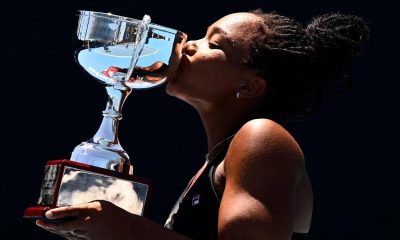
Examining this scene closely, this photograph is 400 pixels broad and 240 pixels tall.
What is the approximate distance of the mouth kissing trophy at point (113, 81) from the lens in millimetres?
1836

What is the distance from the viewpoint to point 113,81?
199cm

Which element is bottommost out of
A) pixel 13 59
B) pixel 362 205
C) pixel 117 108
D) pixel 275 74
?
pixel 362 205

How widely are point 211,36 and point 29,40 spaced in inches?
101

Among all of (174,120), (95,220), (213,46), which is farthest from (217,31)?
(174,120)

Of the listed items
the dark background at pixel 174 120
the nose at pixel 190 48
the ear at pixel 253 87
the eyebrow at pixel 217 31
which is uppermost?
the eyebrow at pixel 217 31

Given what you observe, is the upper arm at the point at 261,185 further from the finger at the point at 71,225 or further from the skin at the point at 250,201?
the finger at the point at 71,225

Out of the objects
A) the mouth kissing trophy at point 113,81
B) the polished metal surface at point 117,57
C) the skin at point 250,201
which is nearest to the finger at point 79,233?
the skin at point 250,201

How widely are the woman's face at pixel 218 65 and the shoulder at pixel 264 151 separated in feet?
0.83

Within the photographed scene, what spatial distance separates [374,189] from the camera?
445cm

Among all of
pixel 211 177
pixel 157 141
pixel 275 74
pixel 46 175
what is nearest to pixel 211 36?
pixel 275 74

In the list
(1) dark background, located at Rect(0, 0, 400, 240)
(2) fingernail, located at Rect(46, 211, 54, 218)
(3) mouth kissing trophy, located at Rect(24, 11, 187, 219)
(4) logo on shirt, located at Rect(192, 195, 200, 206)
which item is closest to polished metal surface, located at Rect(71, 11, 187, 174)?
(3) mouth kissing trophy, located at Rect(24, 11, 187, 219)

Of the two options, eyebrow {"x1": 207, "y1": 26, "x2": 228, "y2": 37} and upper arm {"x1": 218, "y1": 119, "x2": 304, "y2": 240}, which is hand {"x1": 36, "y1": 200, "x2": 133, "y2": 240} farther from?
eyebrow {"x1": 207, "y1": 26, "x2": 228, "y2": 37}

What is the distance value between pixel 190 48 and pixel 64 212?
1.71 ft

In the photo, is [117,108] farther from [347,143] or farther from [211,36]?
[347,143]
